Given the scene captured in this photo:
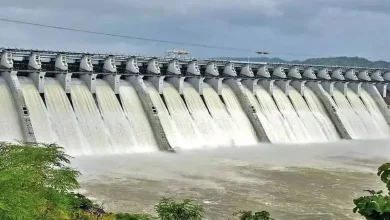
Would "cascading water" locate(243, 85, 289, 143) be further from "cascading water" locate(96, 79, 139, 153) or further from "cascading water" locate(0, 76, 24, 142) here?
"cascading water" locate(0, 76, 24, 142)

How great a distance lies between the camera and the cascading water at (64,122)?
75.7ft

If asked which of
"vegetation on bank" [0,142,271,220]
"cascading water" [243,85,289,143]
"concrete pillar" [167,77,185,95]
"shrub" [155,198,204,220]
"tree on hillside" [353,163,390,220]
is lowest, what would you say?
"tree on hillside" [353,163,390,220]

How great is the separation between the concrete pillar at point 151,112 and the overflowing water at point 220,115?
4534 mm

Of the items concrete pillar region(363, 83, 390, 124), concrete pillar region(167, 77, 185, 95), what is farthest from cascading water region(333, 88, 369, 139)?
concrete pillar region(167, 77, 185, 95)

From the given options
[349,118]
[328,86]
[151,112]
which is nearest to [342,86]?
[328,86]

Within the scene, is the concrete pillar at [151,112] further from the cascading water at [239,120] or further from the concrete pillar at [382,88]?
the concrete pillar at [382,88]

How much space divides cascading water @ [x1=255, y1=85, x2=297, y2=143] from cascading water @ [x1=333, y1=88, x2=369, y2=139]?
20.3 ft

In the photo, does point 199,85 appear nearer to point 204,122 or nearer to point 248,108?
point 204,122

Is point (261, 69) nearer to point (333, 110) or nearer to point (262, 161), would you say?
point (333, 110)

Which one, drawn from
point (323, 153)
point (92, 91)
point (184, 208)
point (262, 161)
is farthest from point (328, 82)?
point (184, 208)

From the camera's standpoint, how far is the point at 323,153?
28.8 metres

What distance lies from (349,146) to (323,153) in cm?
438

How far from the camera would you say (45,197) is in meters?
9.62

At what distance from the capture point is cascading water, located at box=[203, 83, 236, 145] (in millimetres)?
29859
